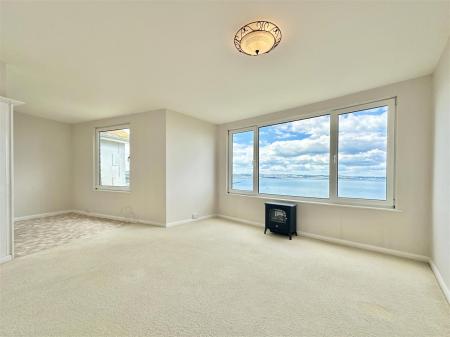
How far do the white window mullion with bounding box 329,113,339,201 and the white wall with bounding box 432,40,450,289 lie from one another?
3.94 feet

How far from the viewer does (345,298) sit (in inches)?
75.2

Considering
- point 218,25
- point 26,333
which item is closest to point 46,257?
point 26,333

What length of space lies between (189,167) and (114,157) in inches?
80.9

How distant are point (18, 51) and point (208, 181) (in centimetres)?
372

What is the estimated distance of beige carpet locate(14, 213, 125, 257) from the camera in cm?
319

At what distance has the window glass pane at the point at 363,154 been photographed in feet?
10.3

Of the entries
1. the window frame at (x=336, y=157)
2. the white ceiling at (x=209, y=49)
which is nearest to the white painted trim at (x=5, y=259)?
the white ceiling at (x=209, y=49)

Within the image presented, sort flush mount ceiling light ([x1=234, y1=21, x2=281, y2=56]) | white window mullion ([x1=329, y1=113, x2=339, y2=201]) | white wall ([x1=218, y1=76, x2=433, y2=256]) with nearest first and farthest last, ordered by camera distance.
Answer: flush mount ceiling light ([x1=234, y1=21, x2=281, y2=56]) → white wall ([x1=218, y1=76, x2=433, y2=256]) → white window mullion ([x1=329, y1=113, x2=339, y2=201])

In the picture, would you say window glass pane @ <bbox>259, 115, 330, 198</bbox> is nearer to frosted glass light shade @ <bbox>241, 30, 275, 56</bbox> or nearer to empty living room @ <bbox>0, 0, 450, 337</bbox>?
empty living room @ <bbox>0, 0, 450, 337</bbox>

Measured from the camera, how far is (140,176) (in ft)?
15.0

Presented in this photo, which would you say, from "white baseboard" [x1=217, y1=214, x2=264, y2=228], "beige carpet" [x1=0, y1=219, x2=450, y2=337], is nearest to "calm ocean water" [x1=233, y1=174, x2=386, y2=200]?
"white baseboard" [x1=217, y1=214, x2=264, y2=228]

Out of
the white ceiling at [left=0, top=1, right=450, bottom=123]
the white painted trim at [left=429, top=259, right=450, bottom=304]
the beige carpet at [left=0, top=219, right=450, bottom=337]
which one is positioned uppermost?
the white ceiling at [left=0, top=1, right=450, bottom=123]

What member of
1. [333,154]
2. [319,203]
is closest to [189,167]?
[319,203]

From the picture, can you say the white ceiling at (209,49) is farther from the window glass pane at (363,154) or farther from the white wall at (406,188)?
the window glass pane at (363,154)
